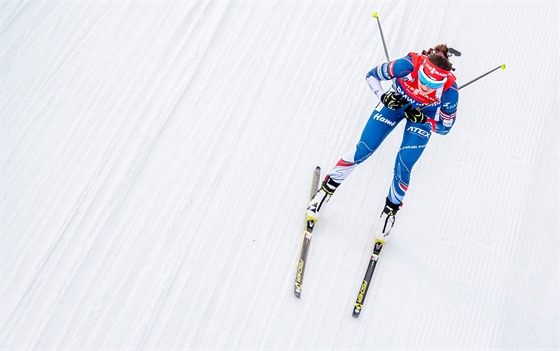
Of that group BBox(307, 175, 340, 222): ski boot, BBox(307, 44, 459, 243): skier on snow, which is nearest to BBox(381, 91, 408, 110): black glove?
BBox(307, 44, 459, 243): skier on snow

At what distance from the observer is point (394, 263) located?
5781 millimetres

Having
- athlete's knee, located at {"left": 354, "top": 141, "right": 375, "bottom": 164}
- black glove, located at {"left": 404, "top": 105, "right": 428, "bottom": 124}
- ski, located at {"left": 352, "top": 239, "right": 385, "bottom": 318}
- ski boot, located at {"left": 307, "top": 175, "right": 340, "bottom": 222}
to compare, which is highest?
black glove, located at {"left": 404, "top": 105, "right": 428, "bottom": 124}

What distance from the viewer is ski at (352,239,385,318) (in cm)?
540

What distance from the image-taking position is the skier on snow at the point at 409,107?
4.89 metres

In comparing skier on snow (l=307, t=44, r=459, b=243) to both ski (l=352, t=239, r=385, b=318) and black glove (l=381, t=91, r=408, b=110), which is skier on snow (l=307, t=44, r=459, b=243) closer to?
black glove (l=381, t=91, r=408, b=110)

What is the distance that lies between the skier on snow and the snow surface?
69 cm

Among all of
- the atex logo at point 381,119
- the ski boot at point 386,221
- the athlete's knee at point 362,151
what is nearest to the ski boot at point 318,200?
the athlete's knee at point 362,151

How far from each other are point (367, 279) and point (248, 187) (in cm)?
146

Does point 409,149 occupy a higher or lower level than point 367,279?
higher

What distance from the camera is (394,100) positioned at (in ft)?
16.7

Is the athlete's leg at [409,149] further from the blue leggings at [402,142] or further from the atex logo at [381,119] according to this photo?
the atex logo at [381,119]

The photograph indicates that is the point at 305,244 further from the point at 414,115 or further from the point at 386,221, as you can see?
the point at 414,115

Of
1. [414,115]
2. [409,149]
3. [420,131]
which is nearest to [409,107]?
[414,115]

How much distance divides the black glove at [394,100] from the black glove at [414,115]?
0.07 meters
